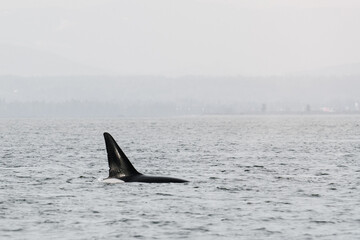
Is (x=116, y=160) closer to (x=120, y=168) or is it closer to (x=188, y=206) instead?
(x=120, y=168)

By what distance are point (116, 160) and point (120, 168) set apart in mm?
687

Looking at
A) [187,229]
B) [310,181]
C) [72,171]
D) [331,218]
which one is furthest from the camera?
[72,171]

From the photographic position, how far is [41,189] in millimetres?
35750

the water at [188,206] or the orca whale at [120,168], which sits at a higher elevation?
the orca whale at [120,168]

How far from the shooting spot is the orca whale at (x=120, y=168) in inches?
1396

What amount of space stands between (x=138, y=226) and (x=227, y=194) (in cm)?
847

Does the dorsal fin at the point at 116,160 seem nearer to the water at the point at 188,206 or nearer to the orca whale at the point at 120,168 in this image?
the orca whale at the point at 120,168

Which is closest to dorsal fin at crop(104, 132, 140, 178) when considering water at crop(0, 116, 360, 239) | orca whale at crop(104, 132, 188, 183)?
Answer: orca whale at crop(104, 132, 188, 183)

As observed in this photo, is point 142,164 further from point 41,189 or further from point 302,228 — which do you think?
point 302,228

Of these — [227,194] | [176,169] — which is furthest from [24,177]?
[227,194]

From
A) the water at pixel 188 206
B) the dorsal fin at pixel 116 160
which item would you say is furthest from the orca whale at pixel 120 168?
the water at pixel 188 206

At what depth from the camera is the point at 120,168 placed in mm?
36094

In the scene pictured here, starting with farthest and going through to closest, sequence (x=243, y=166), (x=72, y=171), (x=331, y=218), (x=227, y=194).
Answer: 1. (x=243, y=166)
2. (x=72, y=171)
3. (x=227, y=194)
4. (x=331, y=218)

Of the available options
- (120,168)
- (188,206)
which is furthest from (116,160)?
(188,206)
